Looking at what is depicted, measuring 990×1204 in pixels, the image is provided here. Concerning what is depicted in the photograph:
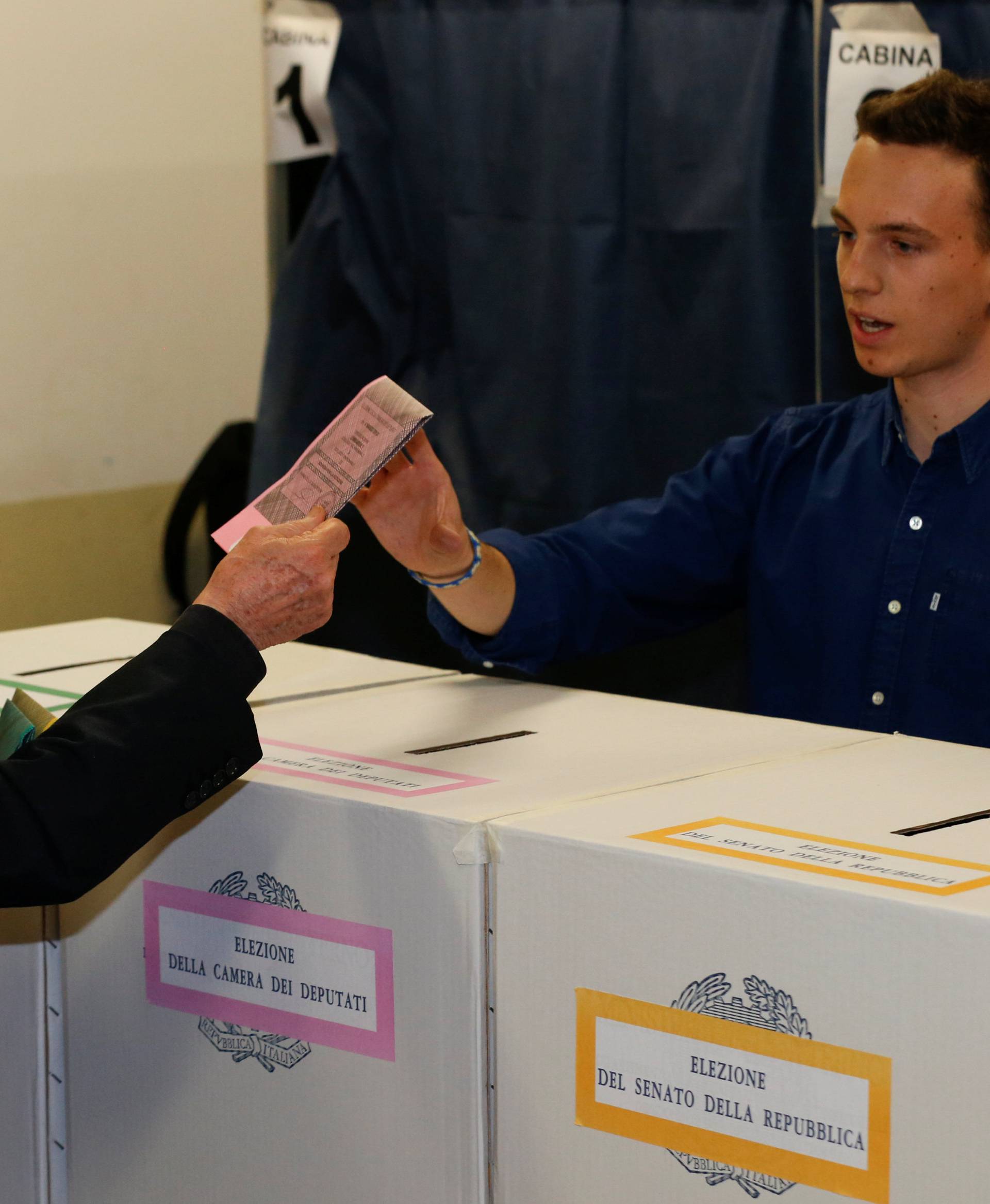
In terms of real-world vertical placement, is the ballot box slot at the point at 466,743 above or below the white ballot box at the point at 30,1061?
above

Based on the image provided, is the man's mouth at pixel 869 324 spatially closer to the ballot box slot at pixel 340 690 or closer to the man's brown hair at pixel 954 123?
the man's brown hair at pixel 954 123

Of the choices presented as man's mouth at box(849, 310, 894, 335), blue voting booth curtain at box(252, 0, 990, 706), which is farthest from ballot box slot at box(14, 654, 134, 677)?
blue voting booth curtain at box(252, 0, 990, 706)

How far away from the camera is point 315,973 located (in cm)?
Result: 92

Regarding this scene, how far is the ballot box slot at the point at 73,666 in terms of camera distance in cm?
138

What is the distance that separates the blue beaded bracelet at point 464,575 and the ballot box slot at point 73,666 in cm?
28

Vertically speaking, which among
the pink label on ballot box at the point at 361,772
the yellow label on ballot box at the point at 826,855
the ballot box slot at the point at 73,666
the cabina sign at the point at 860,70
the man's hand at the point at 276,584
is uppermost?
the cabina sign at the point at 860,70

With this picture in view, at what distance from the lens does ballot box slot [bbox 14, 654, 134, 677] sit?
1.38m

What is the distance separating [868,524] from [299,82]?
1306mm

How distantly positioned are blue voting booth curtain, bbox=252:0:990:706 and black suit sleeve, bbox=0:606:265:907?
135 centimetres

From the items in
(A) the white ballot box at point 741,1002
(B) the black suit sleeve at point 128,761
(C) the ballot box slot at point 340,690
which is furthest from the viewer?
(C) the ballot box slot at point 340,690

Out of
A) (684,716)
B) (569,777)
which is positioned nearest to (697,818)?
(569,777)

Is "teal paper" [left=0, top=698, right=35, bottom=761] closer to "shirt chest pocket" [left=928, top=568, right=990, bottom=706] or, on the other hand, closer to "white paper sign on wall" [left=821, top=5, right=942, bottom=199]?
"shirt chest pocket" [left=928, top=568, right=990, bottom=706]

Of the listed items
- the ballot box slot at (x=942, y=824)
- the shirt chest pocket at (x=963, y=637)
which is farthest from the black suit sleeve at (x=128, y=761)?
the shirt chest pocket at (x=963, y=637)

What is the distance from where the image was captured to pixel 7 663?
1.43 metres
